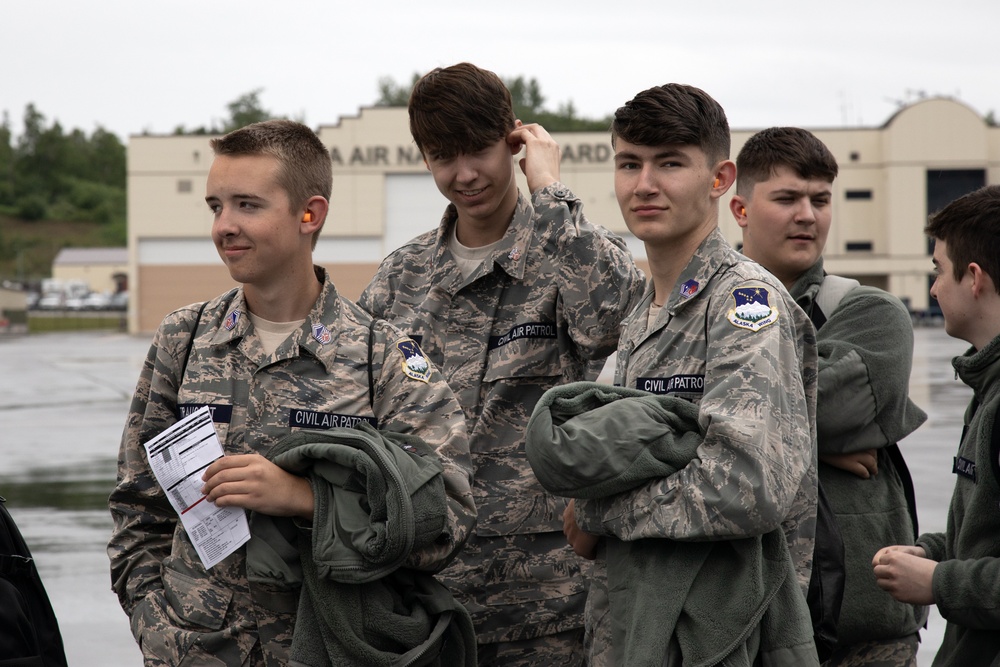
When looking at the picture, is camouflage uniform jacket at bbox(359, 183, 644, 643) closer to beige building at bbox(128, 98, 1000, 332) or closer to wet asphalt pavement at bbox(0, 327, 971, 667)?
wet asphalt pavement at bbox(0, 327, 971, 667)

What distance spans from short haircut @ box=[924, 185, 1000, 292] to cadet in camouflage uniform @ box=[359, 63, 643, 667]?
0.93 meters

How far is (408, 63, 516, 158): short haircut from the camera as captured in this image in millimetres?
3293

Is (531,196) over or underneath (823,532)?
over

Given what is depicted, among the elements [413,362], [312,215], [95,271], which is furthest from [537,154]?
[95,271]

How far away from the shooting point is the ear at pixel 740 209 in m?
3.68

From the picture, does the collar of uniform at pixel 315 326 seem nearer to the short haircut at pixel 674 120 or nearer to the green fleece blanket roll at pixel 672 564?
the green fleece blanket roll at pixel 672 564

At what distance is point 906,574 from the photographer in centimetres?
275

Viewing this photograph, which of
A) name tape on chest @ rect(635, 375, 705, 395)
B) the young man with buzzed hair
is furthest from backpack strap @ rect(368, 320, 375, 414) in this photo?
the young man with buzzed hair

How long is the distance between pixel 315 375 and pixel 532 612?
1110 millimetres

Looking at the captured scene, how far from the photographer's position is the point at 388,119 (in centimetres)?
5162

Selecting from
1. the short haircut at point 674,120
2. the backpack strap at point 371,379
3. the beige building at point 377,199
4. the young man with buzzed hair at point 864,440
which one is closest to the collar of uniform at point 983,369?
the young man with buzzed hair at point 864,440

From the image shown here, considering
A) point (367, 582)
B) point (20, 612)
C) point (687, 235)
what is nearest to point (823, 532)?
point (687, 235)

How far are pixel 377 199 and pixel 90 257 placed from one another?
49888 mm

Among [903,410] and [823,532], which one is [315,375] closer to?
[823,532]
